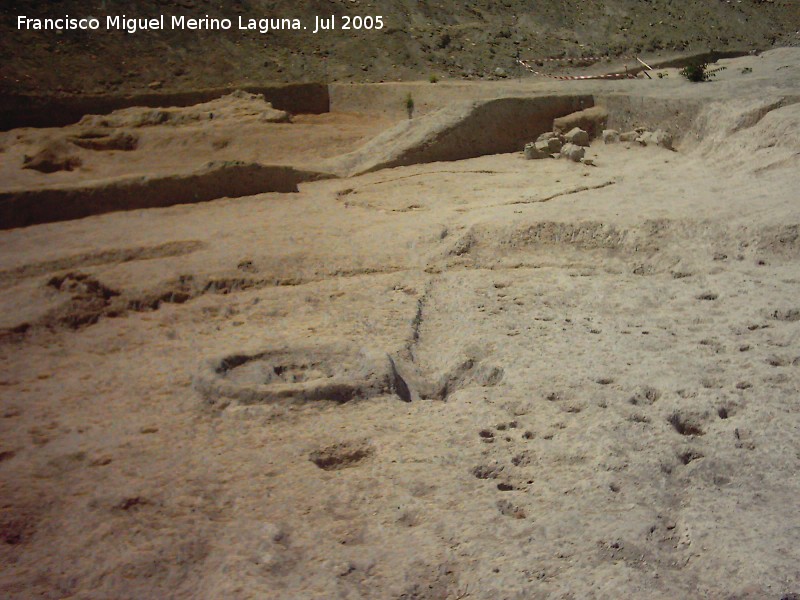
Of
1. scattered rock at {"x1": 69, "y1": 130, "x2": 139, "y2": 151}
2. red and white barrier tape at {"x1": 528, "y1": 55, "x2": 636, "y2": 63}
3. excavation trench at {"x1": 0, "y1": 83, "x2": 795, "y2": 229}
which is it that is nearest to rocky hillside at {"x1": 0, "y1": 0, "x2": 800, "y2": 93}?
red and white barrier tape at {"x1": 528, "y1": 55, "x2": 636, "y2": 63}

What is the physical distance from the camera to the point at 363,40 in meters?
15.3

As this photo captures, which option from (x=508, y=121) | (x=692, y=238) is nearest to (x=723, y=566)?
(x=692, y=238)

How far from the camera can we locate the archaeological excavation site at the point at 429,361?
252cm

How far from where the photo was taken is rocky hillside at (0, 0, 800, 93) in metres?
13.3

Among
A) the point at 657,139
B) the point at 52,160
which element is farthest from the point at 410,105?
the point at 52,160

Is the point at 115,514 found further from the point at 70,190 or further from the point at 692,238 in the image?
the point at 70,190

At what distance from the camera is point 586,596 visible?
229 centimetres

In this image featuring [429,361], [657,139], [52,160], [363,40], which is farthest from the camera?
A: [363,40]

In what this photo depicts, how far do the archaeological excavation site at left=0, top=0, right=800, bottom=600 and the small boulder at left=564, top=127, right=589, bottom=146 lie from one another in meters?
0.15

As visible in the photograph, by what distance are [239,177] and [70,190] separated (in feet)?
4.80

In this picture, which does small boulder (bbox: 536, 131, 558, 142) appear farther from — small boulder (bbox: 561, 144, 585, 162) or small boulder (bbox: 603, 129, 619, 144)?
small boulder (bbox: 561, 144, 585, 162)

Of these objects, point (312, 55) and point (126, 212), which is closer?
point (126, 212)

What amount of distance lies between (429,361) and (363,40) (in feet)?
40.9

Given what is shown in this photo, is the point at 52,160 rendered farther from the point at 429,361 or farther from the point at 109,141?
the point at 429,361
